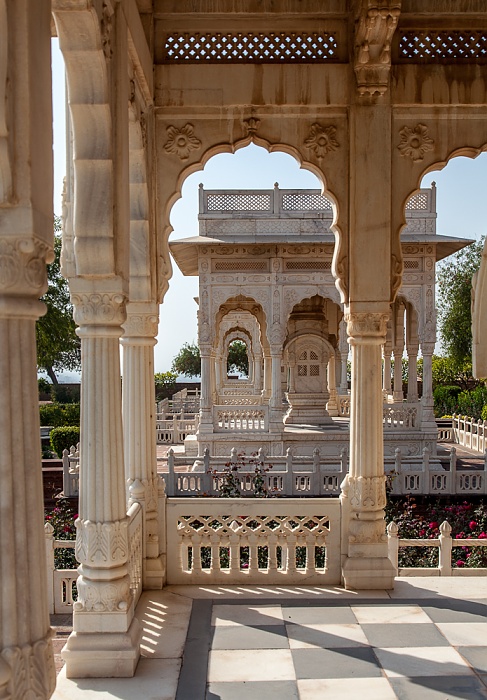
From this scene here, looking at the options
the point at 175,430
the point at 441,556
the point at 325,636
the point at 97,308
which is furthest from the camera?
the point at 175,430

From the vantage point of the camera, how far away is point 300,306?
17.8 meters

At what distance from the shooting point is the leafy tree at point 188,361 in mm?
53906

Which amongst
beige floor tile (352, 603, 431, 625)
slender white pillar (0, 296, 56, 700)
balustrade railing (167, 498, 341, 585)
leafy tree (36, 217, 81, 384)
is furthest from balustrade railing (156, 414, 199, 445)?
slender white pillar (0, 296, 56, 700)

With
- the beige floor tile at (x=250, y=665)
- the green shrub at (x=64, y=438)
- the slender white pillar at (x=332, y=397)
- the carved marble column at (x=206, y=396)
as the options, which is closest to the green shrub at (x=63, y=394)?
the slender white pillar at (x=332, y=397)

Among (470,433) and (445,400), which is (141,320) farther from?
(445,400)

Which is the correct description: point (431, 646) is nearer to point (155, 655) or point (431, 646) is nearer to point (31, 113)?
point (155, 655)

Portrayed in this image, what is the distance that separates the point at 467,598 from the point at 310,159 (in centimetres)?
372

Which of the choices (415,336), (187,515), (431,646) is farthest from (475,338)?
(415,336)

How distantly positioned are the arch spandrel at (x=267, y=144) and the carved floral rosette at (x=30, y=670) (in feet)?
12.7

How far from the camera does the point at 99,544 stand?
3955mm

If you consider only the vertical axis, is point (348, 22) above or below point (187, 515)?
above

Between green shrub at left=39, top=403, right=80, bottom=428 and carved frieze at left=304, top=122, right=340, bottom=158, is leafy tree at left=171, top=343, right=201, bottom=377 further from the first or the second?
carved frieze at left=304, top=122, right=340, bottom=158

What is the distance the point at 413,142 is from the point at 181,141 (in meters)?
1.91

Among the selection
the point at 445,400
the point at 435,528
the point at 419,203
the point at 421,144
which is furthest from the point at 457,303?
the point at 421,144
